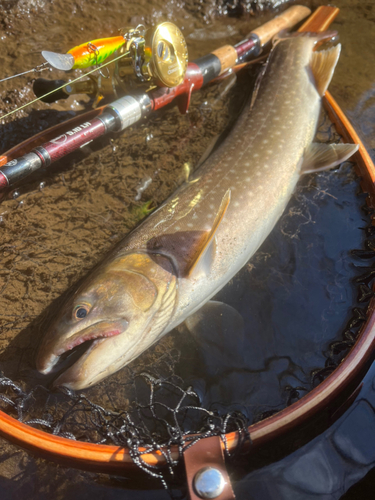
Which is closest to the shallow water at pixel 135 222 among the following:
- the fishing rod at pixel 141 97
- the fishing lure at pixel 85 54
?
the fishing rod at pixel 141 97

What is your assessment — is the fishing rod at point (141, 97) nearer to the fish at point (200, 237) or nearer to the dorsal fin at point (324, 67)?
the fish at point (200, 237)

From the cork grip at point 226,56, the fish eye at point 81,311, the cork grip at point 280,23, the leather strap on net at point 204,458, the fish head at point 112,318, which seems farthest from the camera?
the cork grip at point 280,23

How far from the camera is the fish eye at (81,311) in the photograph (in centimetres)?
229

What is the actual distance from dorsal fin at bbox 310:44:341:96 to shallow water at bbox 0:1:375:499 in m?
0.67

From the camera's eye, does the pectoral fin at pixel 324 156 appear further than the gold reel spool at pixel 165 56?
Yes

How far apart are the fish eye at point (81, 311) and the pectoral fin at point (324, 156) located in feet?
7.10

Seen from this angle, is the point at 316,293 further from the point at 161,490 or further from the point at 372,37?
the point at 372,37

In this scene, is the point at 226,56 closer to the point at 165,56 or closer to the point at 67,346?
the point at 165,56

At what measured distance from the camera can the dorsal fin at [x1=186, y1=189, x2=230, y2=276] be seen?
2.44 metres

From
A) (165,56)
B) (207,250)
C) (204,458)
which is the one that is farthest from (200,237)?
(165,56)

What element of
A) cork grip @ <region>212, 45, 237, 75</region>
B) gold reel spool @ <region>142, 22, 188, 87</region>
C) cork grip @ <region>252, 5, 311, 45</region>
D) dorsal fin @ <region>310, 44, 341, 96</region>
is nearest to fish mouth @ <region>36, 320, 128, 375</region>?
gold reel spool @ <region>142, 22, 188, 87</region>

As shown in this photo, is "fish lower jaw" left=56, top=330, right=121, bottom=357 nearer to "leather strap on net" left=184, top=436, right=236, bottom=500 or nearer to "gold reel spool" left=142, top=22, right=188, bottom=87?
"leather strap on net" left=184, top=436, right=236, bottom=500

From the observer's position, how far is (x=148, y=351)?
8.66 ft

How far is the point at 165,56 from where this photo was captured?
10.3 feet
